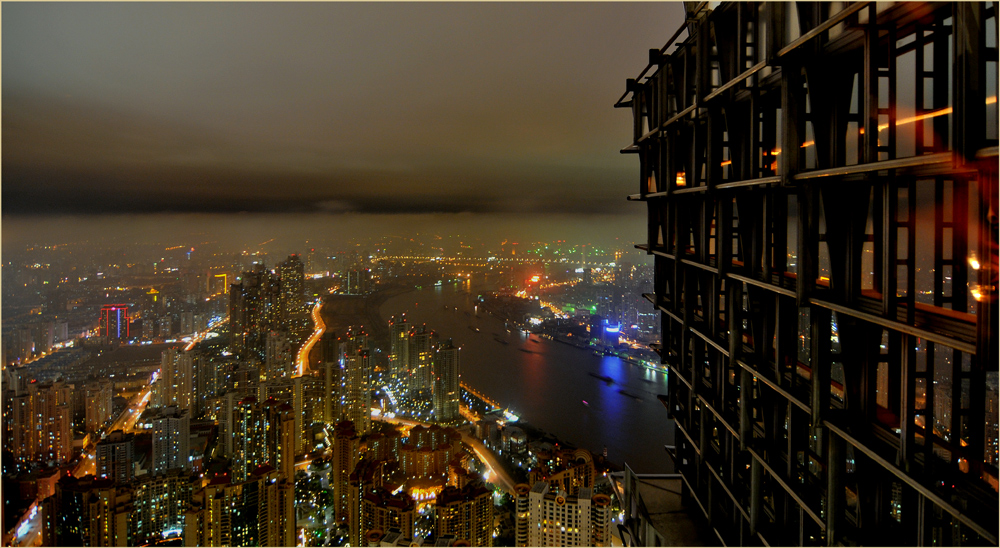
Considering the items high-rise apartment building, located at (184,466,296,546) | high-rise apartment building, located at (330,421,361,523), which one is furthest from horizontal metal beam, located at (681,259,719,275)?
high-rise apartment building, located at (184,466,296,546)

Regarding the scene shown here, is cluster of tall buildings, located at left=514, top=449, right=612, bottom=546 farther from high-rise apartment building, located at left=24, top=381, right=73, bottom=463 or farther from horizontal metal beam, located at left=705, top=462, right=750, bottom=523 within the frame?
high-rise apartment building, located at left=24, top=381, right=73, bottom=463

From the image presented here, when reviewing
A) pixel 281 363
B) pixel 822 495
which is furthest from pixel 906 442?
pixel 281 363

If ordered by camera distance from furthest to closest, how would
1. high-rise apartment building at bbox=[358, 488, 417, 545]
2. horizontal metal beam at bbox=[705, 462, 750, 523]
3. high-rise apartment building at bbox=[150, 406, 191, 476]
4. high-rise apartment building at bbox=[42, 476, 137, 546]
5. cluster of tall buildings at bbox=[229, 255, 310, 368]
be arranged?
cluster of tall buildings at bbox=[229, 255, 310, 368] → high-rise apartment building at bbox=[150, 406, 191, 476] → high-rise apartment building at bbox=[358, 488, 417, 545] → high-rise apartment building at bbox=[42, 476, 137, 546] → horizontal metal beam at bbox=[705, 462, 750, 523]

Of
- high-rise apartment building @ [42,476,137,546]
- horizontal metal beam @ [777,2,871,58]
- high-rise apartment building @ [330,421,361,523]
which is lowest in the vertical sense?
high-rise apartment building @ [330,421,361,523]

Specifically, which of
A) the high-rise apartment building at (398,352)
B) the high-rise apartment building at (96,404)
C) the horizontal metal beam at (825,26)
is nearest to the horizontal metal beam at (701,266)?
the horizontal metal beam at (825,26)

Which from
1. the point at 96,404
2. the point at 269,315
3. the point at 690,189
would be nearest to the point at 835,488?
the point at 690,189

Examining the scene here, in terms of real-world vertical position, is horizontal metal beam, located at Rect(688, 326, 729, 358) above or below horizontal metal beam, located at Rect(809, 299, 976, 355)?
below
